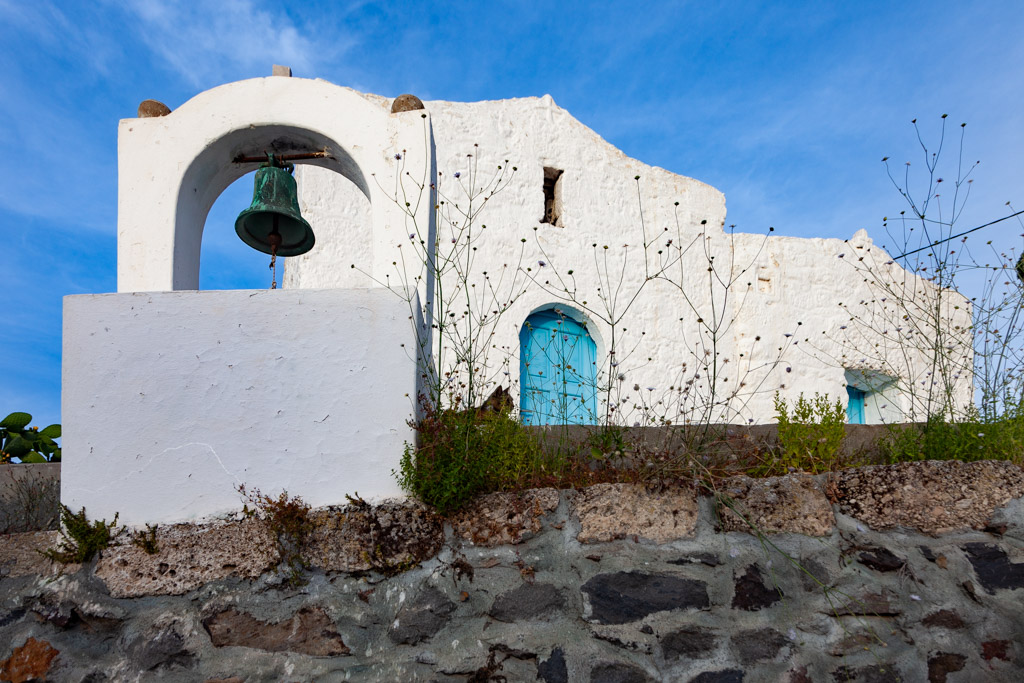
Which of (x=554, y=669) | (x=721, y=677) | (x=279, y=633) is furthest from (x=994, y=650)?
(x=279, y=633)

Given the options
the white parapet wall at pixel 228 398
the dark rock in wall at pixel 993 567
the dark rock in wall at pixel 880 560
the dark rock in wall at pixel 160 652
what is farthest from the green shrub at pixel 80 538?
the dark rock in wall at pixel 993 567

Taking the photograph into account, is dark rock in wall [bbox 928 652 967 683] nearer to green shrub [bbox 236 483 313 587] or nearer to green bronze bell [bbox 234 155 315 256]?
green shrub [bbox 236 483 313 587]

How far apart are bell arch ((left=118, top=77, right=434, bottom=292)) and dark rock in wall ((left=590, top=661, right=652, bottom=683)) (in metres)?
1.74

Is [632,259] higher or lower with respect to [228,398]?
higher

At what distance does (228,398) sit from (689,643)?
1892 millimetres

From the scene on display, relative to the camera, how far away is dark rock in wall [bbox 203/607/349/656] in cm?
212

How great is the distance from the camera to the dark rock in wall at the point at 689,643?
7.09 feet

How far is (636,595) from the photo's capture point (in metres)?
2.19

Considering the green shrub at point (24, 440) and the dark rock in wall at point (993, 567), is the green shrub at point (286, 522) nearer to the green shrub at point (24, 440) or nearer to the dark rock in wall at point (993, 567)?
the dark rock in wall at point (993, 567)

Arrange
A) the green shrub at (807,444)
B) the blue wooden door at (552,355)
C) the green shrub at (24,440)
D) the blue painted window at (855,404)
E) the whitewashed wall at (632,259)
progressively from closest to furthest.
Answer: the green shrub at (807,444)
the green shrub at (24,440)
the blue wooden door at (552,355)
the whitewashed wall at (632,259)
the blue painted window at (855,404)

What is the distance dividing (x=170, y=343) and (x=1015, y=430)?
370 cm

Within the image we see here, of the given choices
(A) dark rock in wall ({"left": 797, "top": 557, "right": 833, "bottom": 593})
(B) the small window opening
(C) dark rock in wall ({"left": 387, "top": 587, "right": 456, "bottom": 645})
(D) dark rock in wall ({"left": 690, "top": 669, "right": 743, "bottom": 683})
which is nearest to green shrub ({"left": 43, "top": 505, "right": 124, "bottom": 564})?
(C) dark rock in wall ({"left": 387, "top": 587, "right": 456, "bottom": 645})

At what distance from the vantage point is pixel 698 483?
237cm

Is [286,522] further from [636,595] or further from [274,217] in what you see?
[274,217]
